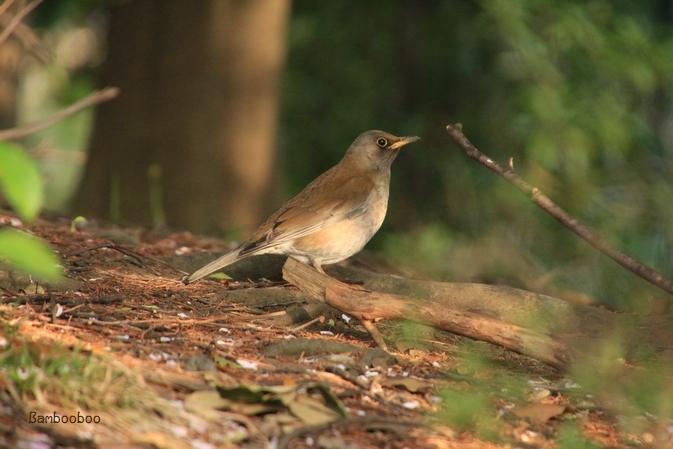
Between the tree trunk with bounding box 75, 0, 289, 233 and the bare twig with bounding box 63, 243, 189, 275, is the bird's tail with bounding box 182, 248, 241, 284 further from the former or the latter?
the tree trunk with bounding box 75, 0, 289, 233

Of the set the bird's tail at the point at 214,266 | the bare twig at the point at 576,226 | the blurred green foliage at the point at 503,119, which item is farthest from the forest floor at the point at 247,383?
the blurred green foliage at the point at 503,119

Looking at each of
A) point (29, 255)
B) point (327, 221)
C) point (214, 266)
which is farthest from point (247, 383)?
point (327, 221)

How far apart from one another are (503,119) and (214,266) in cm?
706

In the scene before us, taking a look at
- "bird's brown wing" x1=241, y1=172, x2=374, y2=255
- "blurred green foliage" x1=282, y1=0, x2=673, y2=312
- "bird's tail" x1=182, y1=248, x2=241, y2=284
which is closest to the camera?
"bird's tail" x1=182, y1=248, x2=241, y2=284

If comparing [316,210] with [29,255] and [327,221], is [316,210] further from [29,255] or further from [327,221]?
[29,255]

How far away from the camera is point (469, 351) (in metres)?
5.06

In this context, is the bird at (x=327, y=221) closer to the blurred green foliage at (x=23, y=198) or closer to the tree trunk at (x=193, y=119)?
the tree trunk at (x=193, y=119)

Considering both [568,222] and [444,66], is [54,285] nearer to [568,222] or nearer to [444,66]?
[568,222]

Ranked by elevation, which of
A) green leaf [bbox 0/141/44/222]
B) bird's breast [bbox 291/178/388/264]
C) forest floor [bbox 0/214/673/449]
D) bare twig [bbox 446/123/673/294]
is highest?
A: bare twig [bbox 446/123/673/294]

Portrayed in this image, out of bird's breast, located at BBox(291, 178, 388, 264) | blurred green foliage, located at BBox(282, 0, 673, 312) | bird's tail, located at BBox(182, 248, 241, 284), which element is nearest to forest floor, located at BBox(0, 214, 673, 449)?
bird's tail, located at BBox(182, 248, 241, 284)

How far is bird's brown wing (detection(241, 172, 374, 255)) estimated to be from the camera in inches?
278

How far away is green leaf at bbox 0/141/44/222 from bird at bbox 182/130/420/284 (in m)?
4.44

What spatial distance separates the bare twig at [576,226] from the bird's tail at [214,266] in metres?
2.02

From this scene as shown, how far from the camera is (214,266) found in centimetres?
626
